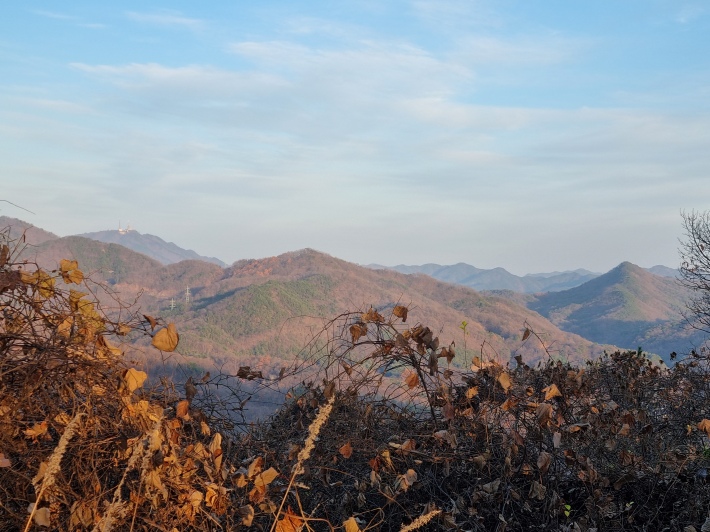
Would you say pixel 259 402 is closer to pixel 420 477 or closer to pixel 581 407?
pixel 420 477

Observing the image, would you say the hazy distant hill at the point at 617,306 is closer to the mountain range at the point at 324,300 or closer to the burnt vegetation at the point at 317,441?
the mountain range at the point at 324,300

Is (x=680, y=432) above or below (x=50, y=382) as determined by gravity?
below

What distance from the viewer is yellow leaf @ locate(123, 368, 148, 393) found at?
279 cm

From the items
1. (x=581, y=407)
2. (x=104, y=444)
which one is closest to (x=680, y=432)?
(x=581, y=407)

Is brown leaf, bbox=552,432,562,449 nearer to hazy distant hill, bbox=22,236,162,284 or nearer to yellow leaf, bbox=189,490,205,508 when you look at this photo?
yellow leaf, bbox=189,490,205,508

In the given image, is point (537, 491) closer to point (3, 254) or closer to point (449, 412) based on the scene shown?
point (449, 412)

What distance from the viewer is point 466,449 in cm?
374

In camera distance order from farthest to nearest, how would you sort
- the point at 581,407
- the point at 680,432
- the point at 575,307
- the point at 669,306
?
the point at 575,307
the point at 669,306
the point at 680,432
the point at 581,407

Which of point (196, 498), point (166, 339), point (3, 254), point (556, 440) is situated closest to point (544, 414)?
point (556, 440)

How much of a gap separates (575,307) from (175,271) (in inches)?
4014

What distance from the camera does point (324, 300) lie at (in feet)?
368

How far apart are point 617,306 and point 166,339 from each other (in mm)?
161008

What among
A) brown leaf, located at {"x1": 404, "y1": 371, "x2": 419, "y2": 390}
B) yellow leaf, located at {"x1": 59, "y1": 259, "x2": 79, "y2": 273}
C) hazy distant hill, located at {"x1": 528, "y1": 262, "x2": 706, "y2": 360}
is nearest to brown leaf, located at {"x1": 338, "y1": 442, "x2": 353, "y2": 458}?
brown leaf, located at {"x1": 404, "y1": 371, "x2": 419, "y2": 390}

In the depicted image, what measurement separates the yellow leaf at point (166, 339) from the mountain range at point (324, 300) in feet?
231
